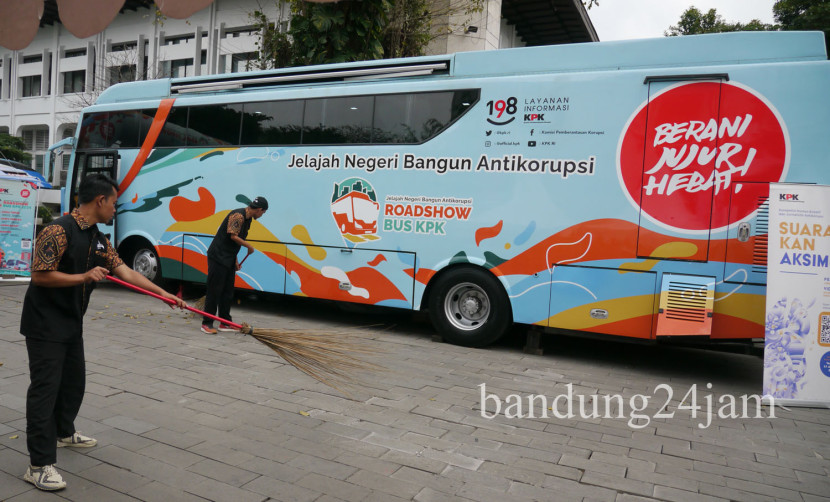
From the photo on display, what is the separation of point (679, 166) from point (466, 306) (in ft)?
10.00

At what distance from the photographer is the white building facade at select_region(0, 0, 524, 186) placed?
17203mm

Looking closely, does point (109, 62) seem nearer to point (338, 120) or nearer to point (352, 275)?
point (338, 120)

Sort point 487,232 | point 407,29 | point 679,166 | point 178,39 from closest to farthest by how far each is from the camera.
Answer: point 679,166
point 487,232
point 407,29
point 178,39

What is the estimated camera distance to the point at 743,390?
6.39 meters

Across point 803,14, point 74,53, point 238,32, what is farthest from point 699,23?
point 74,53

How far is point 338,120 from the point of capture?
862cm

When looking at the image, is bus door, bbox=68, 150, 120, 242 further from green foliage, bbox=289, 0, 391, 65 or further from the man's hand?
the man's hand

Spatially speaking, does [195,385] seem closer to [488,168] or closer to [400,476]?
[400,476]

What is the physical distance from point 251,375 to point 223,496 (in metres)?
2.63

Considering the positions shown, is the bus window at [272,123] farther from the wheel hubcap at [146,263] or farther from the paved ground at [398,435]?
the paved ground at [398,435]

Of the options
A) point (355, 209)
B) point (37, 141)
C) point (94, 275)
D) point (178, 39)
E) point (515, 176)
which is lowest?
point (94, 275)

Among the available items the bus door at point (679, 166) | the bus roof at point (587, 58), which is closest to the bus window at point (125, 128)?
the bus roof at point (587, 58)

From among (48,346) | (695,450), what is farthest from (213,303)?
(695,450)

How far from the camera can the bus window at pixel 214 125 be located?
31.4 ft
